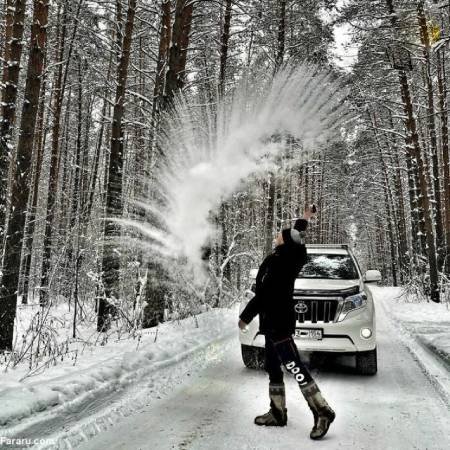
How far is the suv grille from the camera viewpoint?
20.2 feet

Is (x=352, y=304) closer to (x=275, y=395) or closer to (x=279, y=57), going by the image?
(x=275, y=395)

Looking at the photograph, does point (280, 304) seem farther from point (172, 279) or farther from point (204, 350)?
point (172, 279)

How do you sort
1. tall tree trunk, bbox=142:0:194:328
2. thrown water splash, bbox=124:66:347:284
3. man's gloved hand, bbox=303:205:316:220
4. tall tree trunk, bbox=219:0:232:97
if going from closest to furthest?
man's gloved hand, bbox=303:205:316:220 → tall tree trunk, bbox=142:0:194:328 → thrown water splash, bbox=124:66:347:284 → tall tree trunk, bbox=219:0:232:97

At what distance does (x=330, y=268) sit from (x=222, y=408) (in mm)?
3375

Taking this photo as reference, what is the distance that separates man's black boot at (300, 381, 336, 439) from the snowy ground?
97 mm

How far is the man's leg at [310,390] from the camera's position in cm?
396

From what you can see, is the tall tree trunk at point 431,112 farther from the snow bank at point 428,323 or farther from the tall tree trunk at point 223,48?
the tall tree trunk at point 223,48

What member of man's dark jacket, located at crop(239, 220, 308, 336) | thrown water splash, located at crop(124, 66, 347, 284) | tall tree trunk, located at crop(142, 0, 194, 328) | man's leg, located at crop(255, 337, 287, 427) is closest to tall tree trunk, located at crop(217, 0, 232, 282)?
thrown water splash, located at crop(124, 66, 347, 284)

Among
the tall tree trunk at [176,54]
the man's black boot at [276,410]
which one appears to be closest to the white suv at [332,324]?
the man's black boot at [276,410]

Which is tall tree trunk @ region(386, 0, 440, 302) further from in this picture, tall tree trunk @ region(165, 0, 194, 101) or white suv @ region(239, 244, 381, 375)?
white suv @ region(239, 244, 381, 375)

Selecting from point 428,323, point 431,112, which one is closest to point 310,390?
point 428,323

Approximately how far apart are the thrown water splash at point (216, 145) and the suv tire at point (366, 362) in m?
5.66

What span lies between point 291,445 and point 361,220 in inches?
2084

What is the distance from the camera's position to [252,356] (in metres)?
6.68
